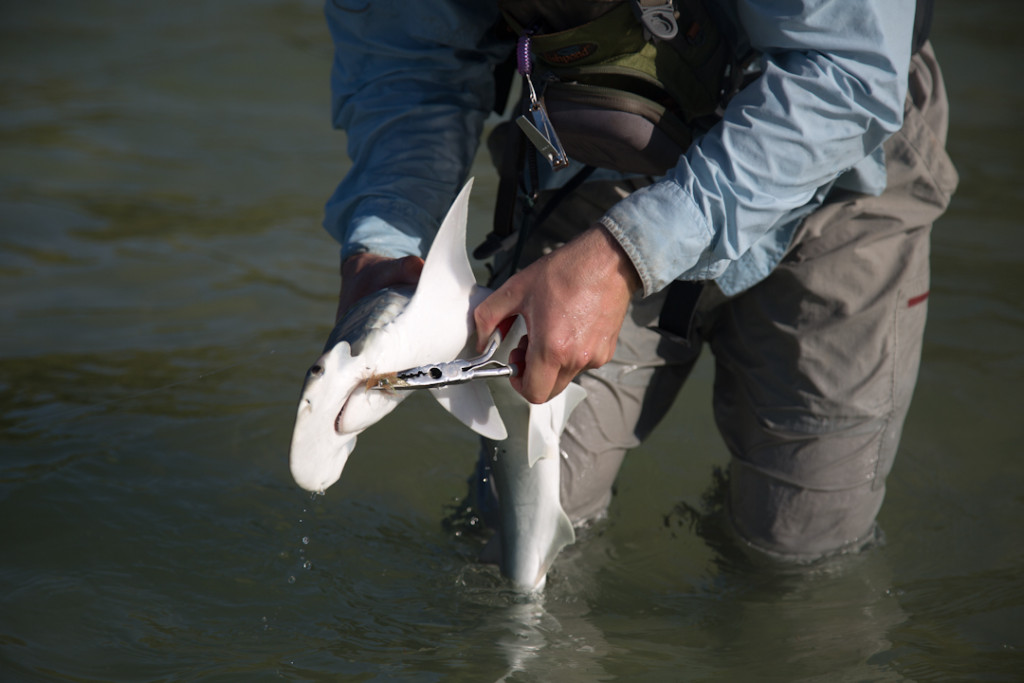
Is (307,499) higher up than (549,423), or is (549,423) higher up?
(549,423)

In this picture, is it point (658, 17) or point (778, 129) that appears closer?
point (778, 129)

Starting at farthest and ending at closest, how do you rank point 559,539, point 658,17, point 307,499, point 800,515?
point 307,499 → point 800,515 → point 559,539 → point 658,17

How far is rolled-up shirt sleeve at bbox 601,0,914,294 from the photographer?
73.0 inches

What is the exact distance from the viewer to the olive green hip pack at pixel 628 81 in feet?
6.85

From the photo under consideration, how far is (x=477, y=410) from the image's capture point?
2021 millimetres

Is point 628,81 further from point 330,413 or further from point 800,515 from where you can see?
point 800,515

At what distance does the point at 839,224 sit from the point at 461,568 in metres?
1.44

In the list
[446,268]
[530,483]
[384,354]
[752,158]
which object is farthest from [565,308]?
[530,483]

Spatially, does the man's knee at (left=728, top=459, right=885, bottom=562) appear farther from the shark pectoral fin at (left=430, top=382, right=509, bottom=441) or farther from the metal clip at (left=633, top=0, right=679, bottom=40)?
the metal clip at (left=633, top=0, right=679, bottom=40)

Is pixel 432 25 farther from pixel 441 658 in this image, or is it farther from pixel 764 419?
pixel 441 658

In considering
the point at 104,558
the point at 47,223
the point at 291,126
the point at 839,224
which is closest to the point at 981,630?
the point at 839,224

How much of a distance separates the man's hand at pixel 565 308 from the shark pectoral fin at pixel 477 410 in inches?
4.5

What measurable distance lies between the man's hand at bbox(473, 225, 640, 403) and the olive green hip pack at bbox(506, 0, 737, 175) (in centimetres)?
34

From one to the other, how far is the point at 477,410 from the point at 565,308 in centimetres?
32
